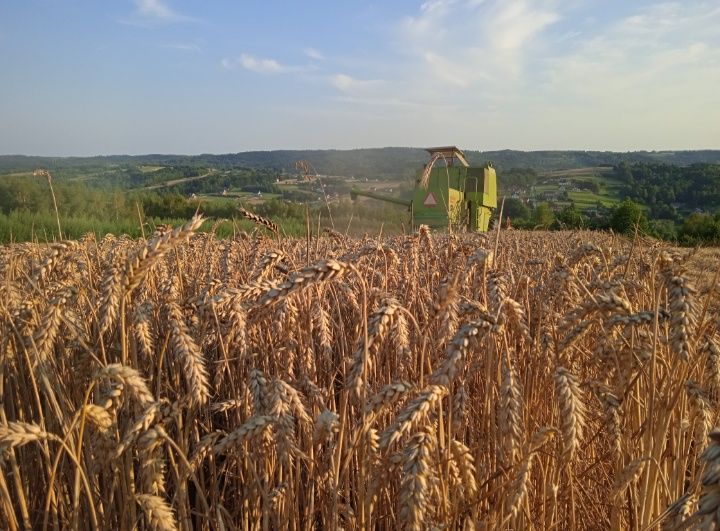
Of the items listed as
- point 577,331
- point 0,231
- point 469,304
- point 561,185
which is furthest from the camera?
A: point 561,185

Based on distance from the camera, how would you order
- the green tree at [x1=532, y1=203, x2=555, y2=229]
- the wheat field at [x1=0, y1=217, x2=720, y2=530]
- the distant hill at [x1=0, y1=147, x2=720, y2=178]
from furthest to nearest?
1. the green tree at [x1=532, y1=203, x2=555, y2=229]
2. the distant hill at [x1=0, y1=147, x2=720, y2=178]
3. the wheat field at [x1=0, y1=217, x2=720, y2=530]

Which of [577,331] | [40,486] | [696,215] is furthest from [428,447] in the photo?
[696,215]

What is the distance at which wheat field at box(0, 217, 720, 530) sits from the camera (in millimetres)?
1228

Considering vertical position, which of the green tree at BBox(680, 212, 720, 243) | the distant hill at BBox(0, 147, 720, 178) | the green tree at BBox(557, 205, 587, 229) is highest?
the distant hill at BBox(0, 147, 720, 178)

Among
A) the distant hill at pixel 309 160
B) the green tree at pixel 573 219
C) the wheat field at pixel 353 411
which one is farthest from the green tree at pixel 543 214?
the wheat field at pixel 353 411

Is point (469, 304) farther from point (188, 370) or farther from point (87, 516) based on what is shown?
point (87, 516)

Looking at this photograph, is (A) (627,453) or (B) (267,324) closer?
(A) (627,453)

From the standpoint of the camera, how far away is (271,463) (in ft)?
5.90

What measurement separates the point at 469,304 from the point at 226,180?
575cm

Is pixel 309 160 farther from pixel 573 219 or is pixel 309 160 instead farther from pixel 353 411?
pixel 573 219

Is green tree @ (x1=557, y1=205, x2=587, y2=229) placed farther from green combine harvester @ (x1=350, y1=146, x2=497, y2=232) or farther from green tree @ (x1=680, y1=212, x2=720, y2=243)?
green tree @ (x1=680, y1=212, x2=720, y2=243)

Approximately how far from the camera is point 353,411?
2.12 metres

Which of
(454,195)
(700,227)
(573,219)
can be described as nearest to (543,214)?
(700,227)

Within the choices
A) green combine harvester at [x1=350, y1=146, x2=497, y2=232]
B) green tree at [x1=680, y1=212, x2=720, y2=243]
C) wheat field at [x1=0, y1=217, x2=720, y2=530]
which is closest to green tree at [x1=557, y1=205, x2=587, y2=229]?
green combine harvester at [x1=350, y1=146, x2=497, y2=232]
